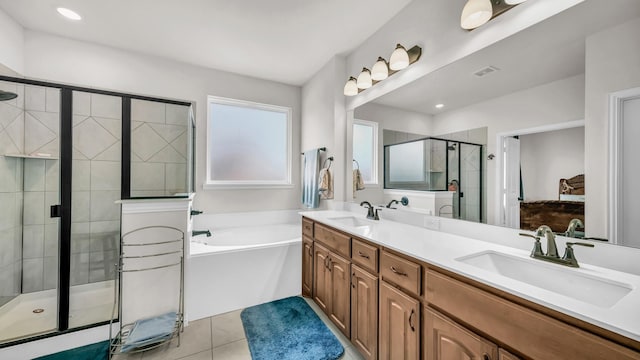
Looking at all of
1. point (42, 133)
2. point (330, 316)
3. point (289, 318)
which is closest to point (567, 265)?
point (330, 316)

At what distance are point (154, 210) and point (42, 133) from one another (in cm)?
128

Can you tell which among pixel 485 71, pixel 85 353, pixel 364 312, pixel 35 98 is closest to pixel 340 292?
pixel 364 312

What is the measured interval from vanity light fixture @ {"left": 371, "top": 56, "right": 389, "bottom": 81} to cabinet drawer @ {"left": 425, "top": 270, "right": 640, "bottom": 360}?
5.71 ft

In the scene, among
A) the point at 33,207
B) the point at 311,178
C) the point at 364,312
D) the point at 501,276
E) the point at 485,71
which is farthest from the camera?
the point at 311,178

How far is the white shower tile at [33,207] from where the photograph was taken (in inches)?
80.0

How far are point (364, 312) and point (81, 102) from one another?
276 centimetres

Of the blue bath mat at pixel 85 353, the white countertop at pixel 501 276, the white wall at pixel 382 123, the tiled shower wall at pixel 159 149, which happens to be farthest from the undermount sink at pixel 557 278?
the tiled shower wall at pixel 159 149

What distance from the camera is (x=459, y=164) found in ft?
5.39

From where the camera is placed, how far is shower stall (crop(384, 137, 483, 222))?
155 centimetres

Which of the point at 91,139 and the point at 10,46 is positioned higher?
the point at 10,46

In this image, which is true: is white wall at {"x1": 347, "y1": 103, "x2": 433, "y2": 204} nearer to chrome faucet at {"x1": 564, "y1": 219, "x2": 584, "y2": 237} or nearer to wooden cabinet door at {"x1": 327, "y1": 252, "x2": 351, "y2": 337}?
wooden cabinet door at {"x1": 327, "y1": 252, "x2": 351, "y2": 337}

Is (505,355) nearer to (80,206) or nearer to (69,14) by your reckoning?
(80,206)

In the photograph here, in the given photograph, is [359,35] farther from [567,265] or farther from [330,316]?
[330,316]

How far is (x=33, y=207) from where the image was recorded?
6.73ft
